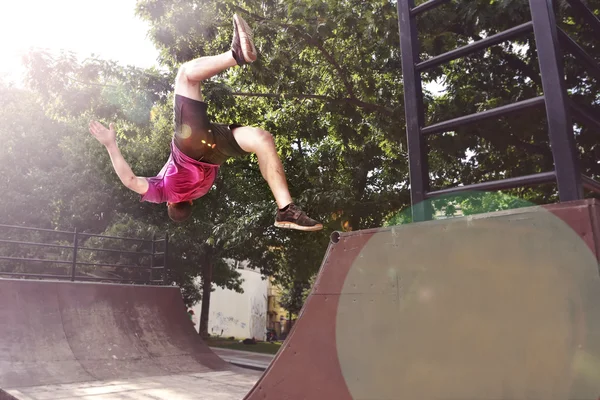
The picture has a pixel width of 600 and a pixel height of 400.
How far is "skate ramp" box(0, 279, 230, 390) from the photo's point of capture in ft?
19.7

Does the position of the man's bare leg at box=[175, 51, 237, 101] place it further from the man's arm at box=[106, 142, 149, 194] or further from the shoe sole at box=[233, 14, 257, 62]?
the man's arm at box=[106, 142, 149, 194]

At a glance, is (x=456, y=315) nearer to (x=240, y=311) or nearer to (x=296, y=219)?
(x=296, y=219)

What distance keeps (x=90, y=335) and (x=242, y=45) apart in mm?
5979

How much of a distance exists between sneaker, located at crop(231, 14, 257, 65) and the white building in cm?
3115

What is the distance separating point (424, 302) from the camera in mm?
1985

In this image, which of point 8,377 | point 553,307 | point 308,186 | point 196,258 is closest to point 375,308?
point 553,307

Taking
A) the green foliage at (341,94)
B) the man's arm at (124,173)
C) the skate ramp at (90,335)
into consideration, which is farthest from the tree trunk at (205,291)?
the man's arm at (124,173)

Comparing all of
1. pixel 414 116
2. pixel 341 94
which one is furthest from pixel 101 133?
pixel 341 94

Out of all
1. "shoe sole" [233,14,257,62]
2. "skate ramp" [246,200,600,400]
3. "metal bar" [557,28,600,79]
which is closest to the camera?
"skate ramp" [246,200,600,400]

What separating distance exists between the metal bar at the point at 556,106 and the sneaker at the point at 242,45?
4.70 feet

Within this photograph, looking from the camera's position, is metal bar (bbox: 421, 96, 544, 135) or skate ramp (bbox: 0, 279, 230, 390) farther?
skate ramp (bbox: 0, 279, 230, 390)

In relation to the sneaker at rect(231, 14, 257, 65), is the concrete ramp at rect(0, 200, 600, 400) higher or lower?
lower

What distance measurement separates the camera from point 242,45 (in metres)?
2.60

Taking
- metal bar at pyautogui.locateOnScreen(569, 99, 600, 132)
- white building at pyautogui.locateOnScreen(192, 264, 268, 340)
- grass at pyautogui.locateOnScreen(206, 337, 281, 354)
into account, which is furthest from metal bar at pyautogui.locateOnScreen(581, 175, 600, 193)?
white building at pyautogui.locateOnScreen(192, 264, 268, 340)
